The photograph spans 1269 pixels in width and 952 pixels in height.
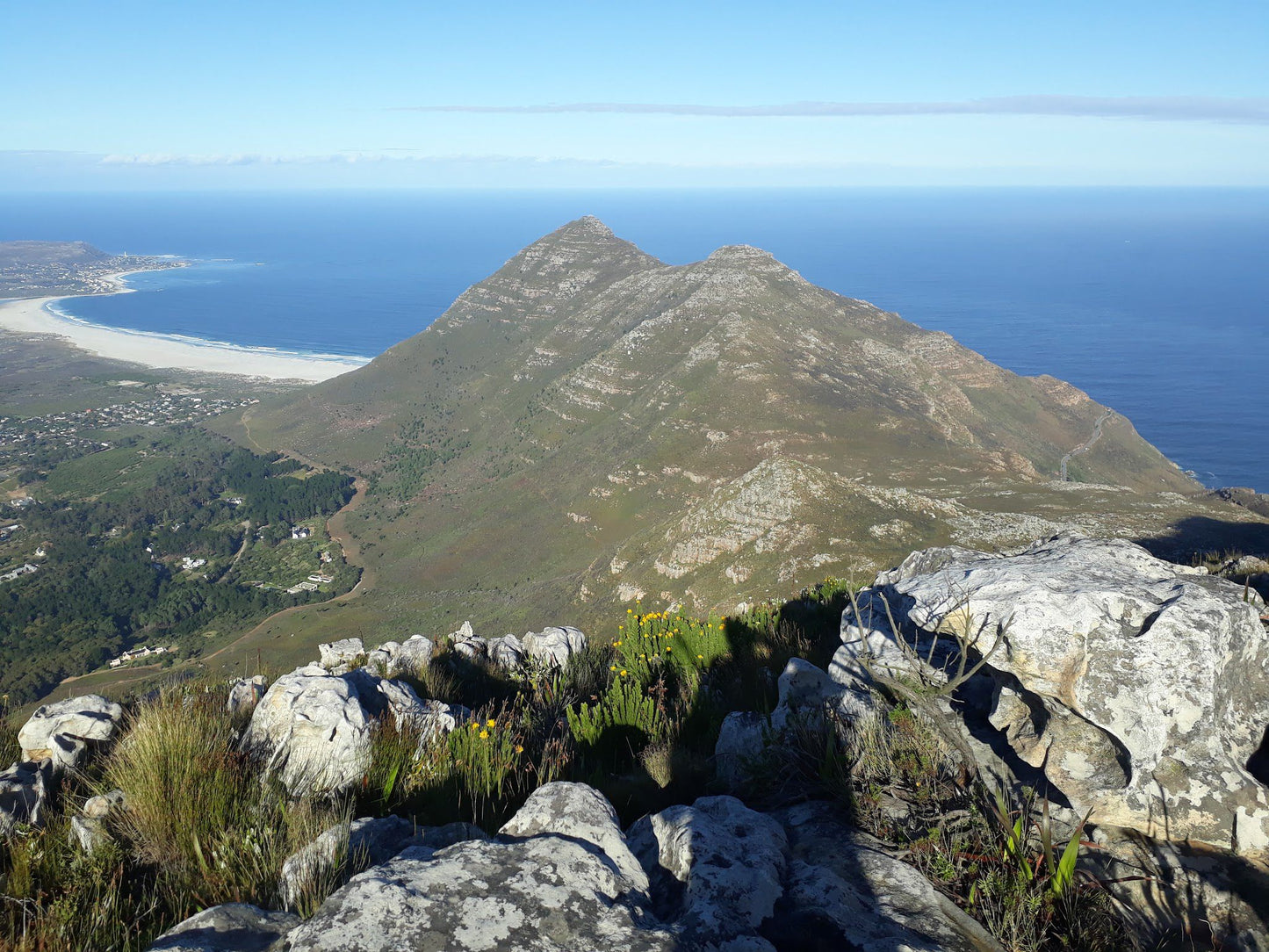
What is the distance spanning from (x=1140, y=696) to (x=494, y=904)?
4.83 m

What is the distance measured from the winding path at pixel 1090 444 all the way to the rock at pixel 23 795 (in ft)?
371

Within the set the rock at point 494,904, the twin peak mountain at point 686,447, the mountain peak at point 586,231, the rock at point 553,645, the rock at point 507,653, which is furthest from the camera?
the mountain peak at point 586,231

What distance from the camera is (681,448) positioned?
282 ft

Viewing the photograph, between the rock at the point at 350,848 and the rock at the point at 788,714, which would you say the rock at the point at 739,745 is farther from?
the rock at the point at 350,848

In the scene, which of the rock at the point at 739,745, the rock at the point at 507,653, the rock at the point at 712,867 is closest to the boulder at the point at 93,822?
the rock at the point at 712,867

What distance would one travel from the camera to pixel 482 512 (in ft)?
325

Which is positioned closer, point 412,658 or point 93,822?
point 93,822

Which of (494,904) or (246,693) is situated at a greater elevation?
(494,904)

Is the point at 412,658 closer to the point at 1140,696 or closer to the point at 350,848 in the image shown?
the point at 350,848

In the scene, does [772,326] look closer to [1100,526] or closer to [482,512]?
[482,512]

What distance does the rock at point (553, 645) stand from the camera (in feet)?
43.4

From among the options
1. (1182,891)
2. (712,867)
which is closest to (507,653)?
(712,867)

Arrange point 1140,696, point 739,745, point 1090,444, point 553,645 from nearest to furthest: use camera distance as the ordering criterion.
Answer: point 1140,696 → point 739,745 → point 553,645 → point 1090,444

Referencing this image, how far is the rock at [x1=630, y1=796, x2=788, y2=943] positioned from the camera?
3871mm
